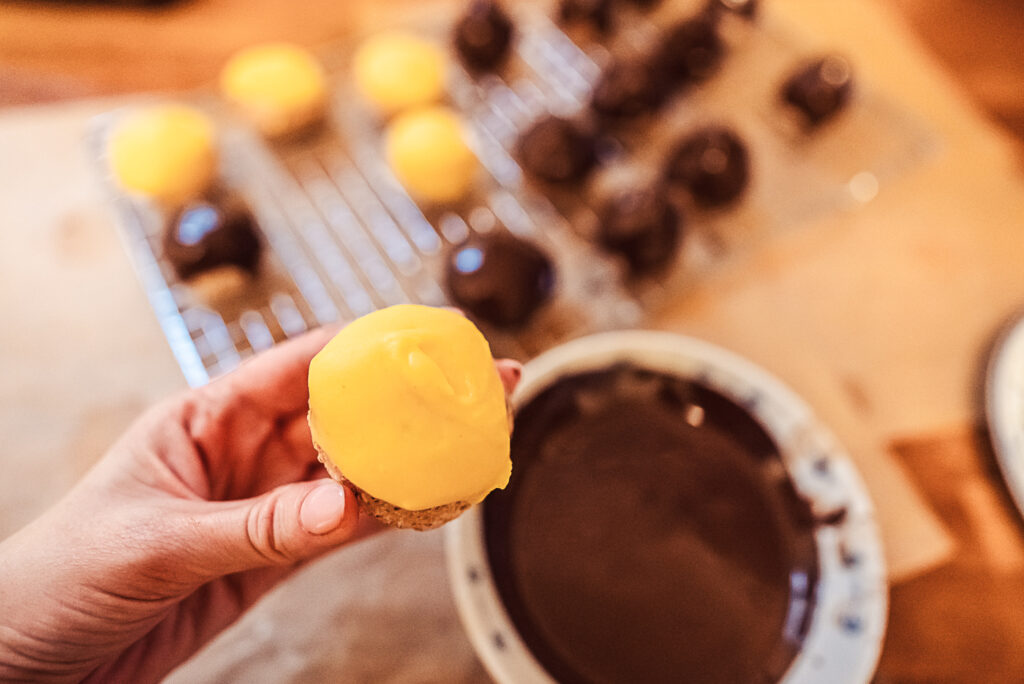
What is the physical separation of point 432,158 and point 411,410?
28.3 inches

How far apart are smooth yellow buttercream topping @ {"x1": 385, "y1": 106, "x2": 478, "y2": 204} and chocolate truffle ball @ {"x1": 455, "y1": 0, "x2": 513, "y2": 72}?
0.69ft

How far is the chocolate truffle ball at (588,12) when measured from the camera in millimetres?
1412

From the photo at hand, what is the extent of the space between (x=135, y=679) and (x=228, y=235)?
61cm

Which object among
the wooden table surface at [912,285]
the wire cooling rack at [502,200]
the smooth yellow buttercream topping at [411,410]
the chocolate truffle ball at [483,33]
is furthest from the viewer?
the chocolate truffle ball at [483,33]

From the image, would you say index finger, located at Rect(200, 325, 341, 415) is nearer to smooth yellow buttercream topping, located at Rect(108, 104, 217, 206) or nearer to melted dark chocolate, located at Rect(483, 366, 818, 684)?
melted dark chocolate, located at Rect(483, 366, 818, 684)

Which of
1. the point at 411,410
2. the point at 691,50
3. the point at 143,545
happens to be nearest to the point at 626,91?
the point at 691,50

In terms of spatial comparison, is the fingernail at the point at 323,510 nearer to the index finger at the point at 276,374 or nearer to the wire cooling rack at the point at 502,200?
the index finger at the point at 276,374

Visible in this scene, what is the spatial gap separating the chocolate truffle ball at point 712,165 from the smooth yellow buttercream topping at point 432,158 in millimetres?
374

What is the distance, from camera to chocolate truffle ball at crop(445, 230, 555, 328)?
100cm

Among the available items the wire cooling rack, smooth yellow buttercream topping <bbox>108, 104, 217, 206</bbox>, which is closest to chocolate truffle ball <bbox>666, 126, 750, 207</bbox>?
the wire cooling rack

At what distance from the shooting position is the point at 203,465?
2.48 ft

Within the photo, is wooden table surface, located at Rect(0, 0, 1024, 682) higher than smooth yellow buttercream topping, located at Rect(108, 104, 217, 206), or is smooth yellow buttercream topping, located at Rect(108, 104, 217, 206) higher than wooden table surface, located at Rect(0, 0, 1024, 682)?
wooden table surface, located at Rect(0, 0, 1024, 682)

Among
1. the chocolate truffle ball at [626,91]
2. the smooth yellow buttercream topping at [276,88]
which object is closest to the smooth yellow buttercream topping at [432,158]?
the smooth yellow buttercream topping at [276,88]

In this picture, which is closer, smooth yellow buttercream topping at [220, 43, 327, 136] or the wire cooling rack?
the wire cooling rack
